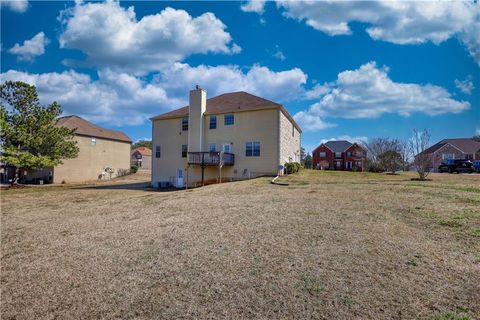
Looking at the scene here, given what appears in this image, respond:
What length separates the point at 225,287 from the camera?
4.52m

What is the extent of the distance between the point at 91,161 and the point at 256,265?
3548 cm

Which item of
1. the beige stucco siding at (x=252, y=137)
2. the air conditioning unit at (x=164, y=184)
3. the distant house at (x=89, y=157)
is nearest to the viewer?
the beige stucco siding at (x=252, y=137)

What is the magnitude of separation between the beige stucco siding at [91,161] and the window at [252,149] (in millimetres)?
21111

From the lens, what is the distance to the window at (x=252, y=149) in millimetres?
23031

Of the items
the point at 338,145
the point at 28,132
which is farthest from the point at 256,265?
the point at 338,145

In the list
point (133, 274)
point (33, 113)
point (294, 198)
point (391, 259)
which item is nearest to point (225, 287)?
point (133, 274)

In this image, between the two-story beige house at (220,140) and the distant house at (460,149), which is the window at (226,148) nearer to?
the two-story beige house at (220,140)

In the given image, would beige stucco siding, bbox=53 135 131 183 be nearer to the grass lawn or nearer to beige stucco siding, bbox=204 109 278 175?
beige stucco siding, bbox=204 109 278 175

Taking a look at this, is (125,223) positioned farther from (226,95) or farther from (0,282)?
(226,95)

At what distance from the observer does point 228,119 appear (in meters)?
24.4

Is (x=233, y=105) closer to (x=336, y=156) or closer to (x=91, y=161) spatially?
(x=91, y=161)

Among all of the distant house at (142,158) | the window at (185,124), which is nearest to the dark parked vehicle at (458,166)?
the window at (185,124)

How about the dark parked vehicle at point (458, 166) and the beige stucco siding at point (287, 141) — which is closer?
the beige stucco siding at point (287, 141)

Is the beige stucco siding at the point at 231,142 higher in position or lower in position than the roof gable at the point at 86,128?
lower
